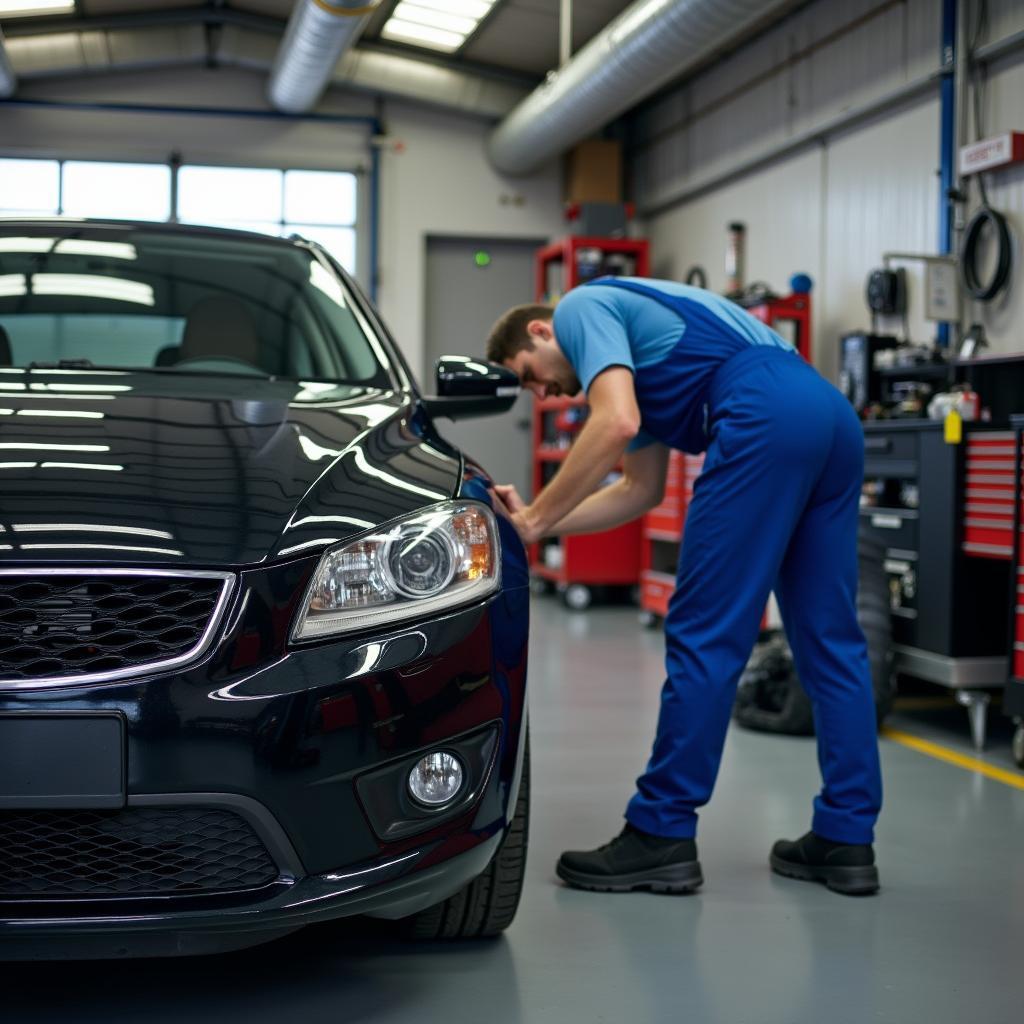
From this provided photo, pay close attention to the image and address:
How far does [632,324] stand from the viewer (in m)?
2.46

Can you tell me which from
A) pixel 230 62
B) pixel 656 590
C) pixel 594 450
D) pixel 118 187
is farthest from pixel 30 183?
pixel 594 450

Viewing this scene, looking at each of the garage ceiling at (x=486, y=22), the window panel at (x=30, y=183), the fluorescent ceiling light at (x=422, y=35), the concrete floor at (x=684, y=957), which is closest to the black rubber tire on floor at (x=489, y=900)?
the concrete floor at (x=684, y=957)

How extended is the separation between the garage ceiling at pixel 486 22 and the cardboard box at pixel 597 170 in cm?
67

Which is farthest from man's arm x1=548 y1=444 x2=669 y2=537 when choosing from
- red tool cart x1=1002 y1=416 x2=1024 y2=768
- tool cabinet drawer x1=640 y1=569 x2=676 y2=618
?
tool cabinet drawer x1=640 y1=569 x2=676 y2=618

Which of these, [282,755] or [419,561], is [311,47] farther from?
[282,755]

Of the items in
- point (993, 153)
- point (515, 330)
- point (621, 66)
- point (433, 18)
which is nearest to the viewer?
point (515, 330)

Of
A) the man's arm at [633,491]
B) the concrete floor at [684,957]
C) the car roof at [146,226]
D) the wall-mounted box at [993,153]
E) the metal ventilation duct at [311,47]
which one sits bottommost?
the concrete floor at [684,957]

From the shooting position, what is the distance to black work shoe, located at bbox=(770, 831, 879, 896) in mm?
2428

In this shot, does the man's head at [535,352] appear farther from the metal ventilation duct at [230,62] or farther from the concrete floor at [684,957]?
the metal ventilation duct at [230,62]

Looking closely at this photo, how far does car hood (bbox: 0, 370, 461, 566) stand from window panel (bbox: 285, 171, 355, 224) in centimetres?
831

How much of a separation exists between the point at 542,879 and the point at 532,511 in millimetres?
729

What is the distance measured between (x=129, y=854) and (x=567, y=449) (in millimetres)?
7121

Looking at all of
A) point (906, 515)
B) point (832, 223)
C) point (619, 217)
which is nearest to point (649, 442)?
→ point (906, 515)

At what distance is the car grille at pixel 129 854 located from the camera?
1.48 m
